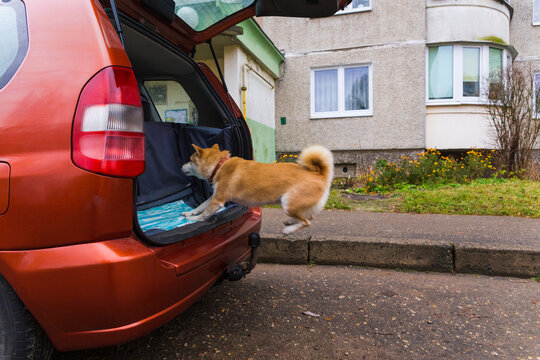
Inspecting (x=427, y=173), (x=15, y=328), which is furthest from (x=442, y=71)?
(x=15, y=328)

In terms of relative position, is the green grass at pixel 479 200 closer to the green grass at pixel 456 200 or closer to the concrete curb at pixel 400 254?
the green grass at pixel 456 200

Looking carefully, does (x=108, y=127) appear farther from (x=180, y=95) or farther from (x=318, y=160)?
(x=180, y=95)

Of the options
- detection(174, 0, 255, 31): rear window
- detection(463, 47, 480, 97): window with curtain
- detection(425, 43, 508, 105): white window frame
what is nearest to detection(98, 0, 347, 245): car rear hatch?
detection(174, 0, 255, 31): rear window

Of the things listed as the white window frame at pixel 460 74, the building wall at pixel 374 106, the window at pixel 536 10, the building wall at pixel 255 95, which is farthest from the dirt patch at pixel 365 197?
the window at pixel 536 10

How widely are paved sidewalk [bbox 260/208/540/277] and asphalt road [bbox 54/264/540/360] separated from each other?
15 cm

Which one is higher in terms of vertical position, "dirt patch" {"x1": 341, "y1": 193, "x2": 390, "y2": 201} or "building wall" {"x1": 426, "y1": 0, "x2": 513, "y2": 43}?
"building wall" {"x1": 426, "y1": 0, "x2": 513, "y2": 43}

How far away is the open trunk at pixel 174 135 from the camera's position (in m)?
2.51

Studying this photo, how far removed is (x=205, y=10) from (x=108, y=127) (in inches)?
57.4

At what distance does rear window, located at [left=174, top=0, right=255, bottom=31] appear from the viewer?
7.86 ft

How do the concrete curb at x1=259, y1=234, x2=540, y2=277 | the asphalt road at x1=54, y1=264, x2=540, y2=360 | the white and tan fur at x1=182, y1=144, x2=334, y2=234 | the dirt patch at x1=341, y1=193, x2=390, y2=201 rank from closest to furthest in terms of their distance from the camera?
the asphalt road at x1=54, y1=264, x2=540, y2=360
the white and tan fur at x1=182, y1=144, x2=334, y2=234
the concrete curb at x1=259, y1=234, x2=540, y2=277
the dirt patch at x1=341, y1=193, x2=390, y2=201

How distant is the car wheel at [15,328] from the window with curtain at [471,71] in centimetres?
1105

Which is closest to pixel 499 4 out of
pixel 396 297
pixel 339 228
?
pixel 339 228

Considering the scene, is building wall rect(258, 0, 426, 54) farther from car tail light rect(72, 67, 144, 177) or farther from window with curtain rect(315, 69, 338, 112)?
car tail light rect(72, 67, 144, 177)

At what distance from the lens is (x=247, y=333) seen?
2.20m
